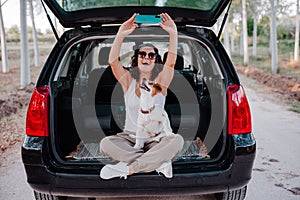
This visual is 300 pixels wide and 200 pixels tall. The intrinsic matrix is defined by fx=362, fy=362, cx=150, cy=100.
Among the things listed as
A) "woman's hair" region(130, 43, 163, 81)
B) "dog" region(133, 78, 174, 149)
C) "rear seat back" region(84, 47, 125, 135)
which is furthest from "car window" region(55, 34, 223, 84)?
"dog" region(133, 78, 174, 149)

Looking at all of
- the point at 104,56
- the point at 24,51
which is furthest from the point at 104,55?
the point at 24,51

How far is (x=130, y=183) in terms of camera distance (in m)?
2.39

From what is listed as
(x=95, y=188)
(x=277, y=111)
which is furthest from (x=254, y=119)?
(x=95, y=188)

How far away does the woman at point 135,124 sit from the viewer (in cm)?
246

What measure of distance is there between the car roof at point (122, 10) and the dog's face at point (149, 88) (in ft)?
1.73

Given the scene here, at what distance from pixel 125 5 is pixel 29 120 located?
4.02ft

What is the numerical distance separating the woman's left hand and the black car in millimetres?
70

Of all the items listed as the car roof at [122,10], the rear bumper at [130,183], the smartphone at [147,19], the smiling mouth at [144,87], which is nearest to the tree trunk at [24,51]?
the car roof at [122,10]

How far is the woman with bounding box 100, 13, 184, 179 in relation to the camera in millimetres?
2457

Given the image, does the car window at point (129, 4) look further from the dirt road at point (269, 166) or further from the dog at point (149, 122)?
the dirt road at point (269, 166)

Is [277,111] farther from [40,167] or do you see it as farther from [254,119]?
[40,167]

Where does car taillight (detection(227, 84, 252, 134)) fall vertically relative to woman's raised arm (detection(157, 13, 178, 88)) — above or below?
below

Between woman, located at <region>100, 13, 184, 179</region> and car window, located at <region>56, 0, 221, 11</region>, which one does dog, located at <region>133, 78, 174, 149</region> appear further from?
car window, located at <region>56, 0, 221, 11</region>

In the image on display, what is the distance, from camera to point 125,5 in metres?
3.00
